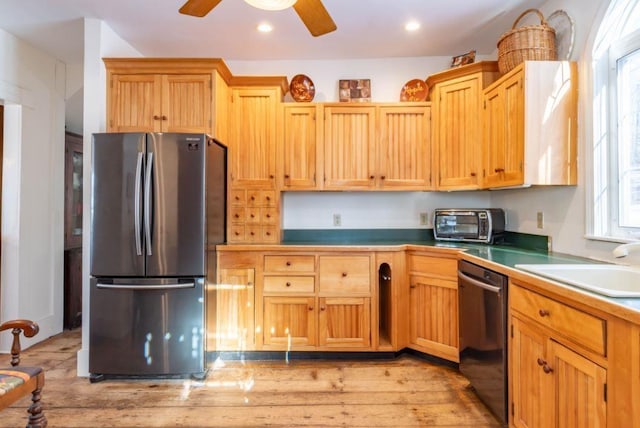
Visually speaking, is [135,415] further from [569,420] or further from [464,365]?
[569,420]

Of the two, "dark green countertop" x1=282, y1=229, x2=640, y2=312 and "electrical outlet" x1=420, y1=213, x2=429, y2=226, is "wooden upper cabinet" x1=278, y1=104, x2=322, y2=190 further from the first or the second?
"electrical outlet" x1=420, y1=213, x2=429, y2=226

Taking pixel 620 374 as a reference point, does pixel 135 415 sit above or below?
below

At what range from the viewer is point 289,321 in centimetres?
280

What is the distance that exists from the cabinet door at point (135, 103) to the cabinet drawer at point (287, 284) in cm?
149

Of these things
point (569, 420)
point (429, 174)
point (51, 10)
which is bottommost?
point (569, 420)

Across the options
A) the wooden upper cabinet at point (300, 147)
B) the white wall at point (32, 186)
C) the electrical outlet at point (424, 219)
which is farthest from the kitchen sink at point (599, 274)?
the white wall at point (32, 186)

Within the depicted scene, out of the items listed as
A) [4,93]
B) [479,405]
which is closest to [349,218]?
[479,405]

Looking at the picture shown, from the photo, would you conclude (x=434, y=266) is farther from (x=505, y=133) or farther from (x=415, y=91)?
(x=415, y=91)

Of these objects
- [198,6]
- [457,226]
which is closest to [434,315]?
[457,226]

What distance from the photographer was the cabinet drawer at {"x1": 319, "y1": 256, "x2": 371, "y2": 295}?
9.15 feet

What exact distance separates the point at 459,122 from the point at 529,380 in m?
2.02

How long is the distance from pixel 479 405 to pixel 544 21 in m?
2.52

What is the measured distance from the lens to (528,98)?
2229 mm

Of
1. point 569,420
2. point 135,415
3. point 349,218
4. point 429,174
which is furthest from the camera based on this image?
point 349,218
